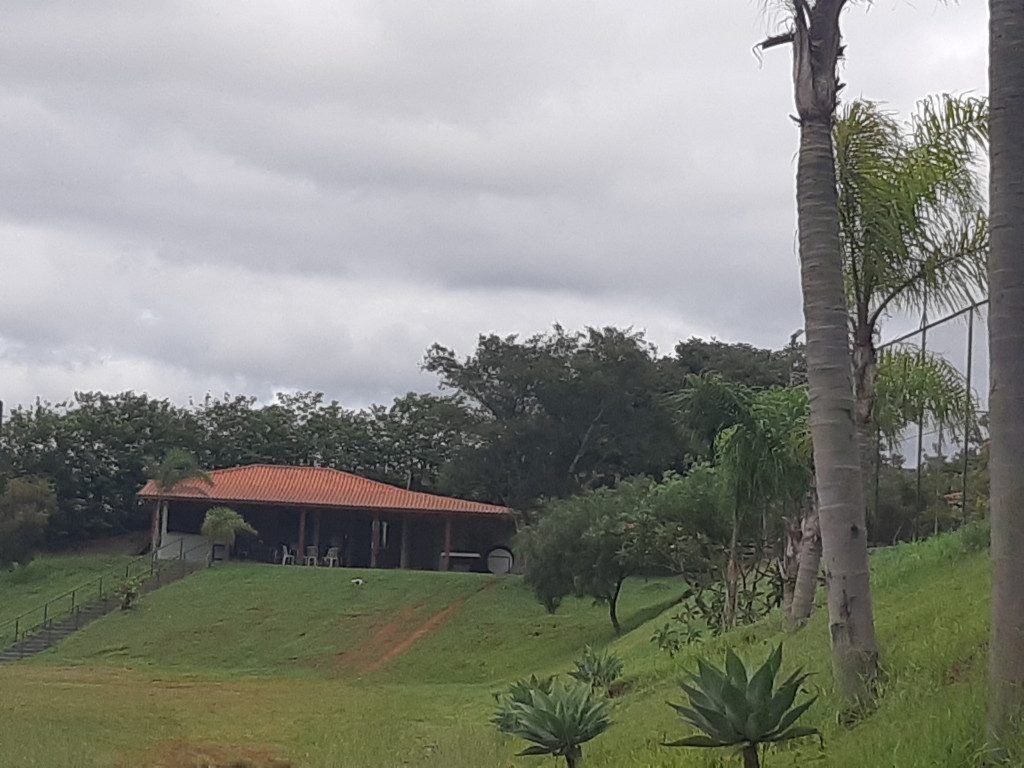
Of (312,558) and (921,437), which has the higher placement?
(921,437)

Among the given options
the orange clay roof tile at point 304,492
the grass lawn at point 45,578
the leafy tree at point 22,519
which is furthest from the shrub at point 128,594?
the leafy tree at point 22,519

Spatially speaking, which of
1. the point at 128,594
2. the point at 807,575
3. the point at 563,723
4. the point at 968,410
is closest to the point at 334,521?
the point at 128,594

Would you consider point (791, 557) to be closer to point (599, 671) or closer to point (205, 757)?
point (599, 671)

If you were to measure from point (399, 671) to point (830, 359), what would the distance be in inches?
993

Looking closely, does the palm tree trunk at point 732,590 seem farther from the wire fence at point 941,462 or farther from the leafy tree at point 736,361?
the leafy tree at point 736,361

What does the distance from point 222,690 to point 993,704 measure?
22423 mm

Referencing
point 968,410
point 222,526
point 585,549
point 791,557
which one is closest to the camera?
point 968,410

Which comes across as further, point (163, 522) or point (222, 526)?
point (163, 522)

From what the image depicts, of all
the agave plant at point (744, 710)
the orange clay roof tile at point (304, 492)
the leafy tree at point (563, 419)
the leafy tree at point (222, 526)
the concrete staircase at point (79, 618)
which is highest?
the leafy tree at point (563, 419)

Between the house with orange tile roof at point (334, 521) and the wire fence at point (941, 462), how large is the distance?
108 feet

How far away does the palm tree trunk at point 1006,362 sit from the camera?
5.50 meters

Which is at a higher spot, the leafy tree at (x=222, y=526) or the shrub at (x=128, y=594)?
the leafy tree at (x=222, y=526)

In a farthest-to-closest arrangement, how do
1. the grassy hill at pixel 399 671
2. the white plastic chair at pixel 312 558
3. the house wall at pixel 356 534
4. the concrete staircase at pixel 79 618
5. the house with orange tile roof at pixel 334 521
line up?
the house wall at pixel 356 534, the white plastic chair at pixel 312 558, the house with orange tile roof at pixel 334 521, the concrete staircase at pixel 79 618, the grassy hill at pixel 399 671

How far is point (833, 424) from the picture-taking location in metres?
7.66
